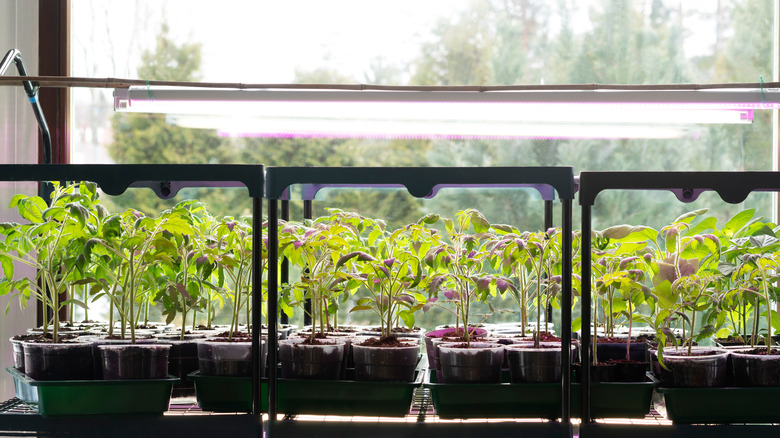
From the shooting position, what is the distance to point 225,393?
3.85 feet

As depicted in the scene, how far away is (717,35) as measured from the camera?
247 cm

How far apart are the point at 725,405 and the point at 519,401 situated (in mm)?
332

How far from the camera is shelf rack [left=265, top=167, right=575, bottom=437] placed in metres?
1.05

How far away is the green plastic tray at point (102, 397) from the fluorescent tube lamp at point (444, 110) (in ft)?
1.62

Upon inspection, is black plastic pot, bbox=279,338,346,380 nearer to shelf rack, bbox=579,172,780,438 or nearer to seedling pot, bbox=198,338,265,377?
seedling pot, bbox=198,338,265,377

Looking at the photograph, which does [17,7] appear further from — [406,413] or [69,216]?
[406,413]

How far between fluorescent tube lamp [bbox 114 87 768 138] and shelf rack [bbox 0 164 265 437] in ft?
0.58

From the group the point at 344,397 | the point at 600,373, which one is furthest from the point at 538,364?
the point at 344,397

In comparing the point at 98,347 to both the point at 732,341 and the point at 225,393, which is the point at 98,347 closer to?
the point at 225,393

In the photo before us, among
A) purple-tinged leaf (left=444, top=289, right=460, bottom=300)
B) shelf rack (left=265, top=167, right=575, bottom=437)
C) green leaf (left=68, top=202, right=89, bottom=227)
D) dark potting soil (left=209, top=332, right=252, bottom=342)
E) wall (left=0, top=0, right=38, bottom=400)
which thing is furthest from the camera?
wall (left=0, top=0, right=38, bottom=400)

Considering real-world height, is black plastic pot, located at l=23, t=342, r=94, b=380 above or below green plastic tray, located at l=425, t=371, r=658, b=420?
above

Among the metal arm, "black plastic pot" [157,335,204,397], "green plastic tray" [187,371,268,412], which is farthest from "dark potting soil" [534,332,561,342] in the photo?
the metal arm

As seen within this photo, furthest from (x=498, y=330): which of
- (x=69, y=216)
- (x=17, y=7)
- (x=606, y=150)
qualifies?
(x=17, y=7)

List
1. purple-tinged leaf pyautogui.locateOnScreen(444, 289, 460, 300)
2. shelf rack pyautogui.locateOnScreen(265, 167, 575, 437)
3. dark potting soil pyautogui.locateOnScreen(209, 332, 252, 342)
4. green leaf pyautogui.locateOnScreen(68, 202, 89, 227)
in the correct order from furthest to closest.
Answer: purple-tinged leaf pyautogui.locateOnScreen(444, 289, 460, 300)
dark potting soil pyautogui.locateOnScreen(209, 332, 252, 342)
green leaf pyautogui.locateOnScreen(68, 202, 89, 227)
shelf rack pyautogui.locateOnScreen(265, 167, 575, 437)
